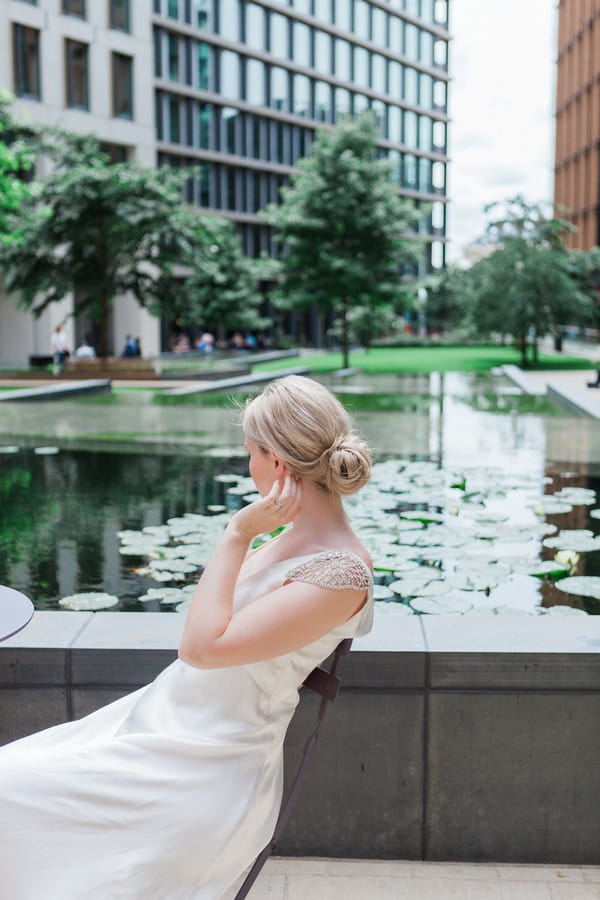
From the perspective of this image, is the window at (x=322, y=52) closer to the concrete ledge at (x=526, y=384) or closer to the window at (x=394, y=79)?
the window at (x=394, y=79)

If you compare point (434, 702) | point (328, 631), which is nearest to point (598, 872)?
point (434, 702)

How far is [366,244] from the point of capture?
112 ft

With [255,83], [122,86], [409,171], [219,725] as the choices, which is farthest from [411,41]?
[219,725]

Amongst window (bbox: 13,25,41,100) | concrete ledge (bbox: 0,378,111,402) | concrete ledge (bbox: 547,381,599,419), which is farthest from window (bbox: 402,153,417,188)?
concrete ledge (bbox: 547,381,599,419)

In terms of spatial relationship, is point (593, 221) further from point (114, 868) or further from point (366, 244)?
point (114, 868)

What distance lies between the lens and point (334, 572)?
2281mm

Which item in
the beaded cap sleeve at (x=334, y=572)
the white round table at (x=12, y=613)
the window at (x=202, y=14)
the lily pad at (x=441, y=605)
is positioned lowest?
the lily pad at (x=441, y=605)

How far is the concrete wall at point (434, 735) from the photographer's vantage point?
3.18 metres

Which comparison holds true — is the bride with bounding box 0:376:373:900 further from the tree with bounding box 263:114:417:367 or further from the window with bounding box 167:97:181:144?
the window with bounding box 167:97:181:144

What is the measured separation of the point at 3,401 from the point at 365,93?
58400 mm

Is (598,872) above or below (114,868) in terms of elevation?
below

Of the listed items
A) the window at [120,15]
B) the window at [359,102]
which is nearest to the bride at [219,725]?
the window at [120,15]

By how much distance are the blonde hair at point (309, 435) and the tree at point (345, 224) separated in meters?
31.1

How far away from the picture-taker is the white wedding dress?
Result: 2.16 m
